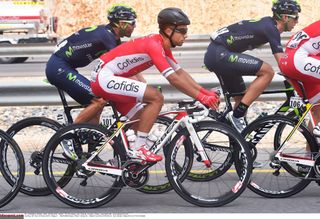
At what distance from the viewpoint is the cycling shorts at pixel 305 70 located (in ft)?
23.6

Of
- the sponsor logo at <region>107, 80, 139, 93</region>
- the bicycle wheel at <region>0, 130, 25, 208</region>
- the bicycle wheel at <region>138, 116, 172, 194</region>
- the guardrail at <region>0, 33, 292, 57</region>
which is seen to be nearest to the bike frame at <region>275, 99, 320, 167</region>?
the bicycle wheel at <region>138, 116, 172, 194</region>

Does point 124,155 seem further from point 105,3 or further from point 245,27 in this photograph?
point 105,3

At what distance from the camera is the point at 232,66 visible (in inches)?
321

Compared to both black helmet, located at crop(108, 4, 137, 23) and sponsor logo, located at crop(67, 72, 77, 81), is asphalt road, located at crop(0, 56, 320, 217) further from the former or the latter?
black helmet, located at crop(108, 4, 137, 23)

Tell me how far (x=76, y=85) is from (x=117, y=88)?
0.89 m

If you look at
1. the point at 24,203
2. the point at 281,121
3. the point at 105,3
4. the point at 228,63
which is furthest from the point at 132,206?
the point at 105,3

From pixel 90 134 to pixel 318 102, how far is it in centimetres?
210

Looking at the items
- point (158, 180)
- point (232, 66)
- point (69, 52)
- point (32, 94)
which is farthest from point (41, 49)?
point (158, 180)

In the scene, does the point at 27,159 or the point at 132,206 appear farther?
the point at 27,159

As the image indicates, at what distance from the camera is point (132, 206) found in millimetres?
6734

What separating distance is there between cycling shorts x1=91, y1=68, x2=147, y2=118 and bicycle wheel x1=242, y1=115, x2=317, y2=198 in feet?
3.81

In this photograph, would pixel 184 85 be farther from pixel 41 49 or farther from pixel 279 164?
pixel 41 49

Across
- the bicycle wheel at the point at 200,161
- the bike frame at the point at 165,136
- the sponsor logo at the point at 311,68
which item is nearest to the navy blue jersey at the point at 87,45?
the bike frame at the point at 165,136

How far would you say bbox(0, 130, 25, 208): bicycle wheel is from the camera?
6.47 metres
